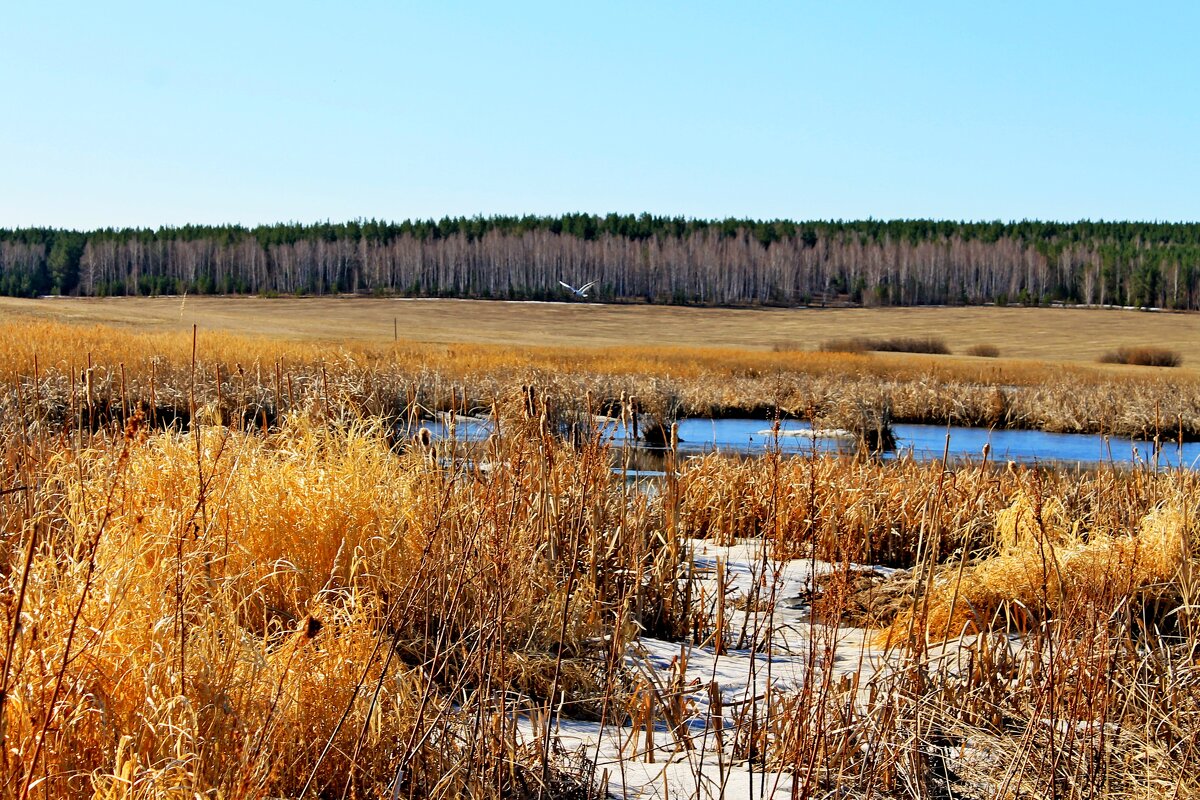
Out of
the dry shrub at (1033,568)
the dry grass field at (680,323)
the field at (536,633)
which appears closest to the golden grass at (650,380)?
the field at (536,633)

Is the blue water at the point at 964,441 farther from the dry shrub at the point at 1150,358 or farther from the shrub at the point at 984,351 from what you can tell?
the shrub at the point at 984,351

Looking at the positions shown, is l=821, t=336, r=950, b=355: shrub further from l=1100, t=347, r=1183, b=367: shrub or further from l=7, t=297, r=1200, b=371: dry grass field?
l=1100, t=347, r=1183, b=367: shrub

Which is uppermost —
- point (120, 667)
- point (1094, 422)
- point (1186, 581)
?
point (120, 667)

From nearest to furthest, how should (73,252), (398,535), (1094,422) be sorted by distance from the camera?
(398,535)
(1094,422)
(73,252)

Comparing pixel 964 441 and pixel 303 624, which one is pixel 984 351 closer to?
pixel 964 441

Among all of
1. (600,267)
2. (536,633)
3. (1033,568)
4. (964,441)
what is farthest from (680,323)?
(536,633)

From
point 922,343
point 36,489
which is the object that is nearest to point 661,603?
point 36,489

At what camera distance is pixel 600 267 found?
362ft

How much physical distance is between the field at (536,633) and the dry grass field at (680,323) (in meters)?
43.0

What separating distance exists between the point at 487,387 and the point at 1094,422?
14.3 m

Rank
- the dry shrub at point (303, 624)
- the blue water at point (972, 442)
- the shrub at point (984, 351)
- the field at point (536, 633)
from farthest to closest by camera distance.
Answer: the shrub at point (984, 351), the blue water at point (972, 442), the field at point (536, 633), the dry shrub at point (303, 624)

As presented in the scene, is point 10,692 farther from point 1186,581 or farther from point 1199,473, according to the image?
point 1199,473

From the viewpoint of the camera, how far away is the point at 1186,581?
5.34m

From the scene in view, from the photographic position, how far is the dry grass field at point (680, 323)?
5606cm
